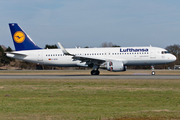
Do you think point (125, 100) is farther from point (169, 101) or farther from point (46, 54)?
point (46, 54)

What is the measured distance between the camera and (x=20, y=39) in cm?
4019

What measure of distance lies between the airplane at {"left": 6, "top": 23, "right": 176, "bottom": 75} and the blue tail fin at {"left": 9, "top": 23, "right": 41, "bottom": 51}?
0.17 meters

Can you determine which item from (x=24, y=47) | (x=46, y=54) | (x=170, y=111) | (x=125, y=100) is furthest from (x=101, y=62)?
(x=170, y=111)

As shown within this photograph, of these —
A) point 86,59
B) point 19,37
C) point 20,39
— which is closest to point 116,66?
point 86,59

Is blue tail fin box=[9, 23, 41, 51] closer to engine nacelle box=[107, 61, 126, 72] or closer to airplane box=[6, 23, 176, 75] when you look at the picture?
airplane box=[6, 23, 176, 75]

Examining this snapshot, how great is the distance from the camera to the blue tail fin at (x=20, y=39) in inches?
1582

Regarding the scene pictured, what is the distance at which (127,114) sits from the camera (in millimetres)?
9836

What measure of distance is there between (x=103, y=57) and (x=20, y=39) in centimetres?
1427

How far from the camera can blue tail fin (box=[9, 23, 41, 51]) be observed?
4019 centimetres

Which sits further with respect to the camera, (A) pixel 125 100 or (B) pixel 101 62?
(B) pixel 101 62

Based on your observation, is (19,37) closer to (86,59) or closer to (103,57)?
(86,59)

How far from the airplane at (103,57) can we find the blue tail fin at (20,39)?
17 cm

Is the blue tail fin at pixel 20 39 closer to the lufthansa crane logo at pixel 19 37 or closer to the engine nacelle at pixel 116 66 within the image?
the lufthansa crane logo at pixel 19 37

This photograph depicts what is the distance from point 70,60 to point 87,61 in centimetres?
326
